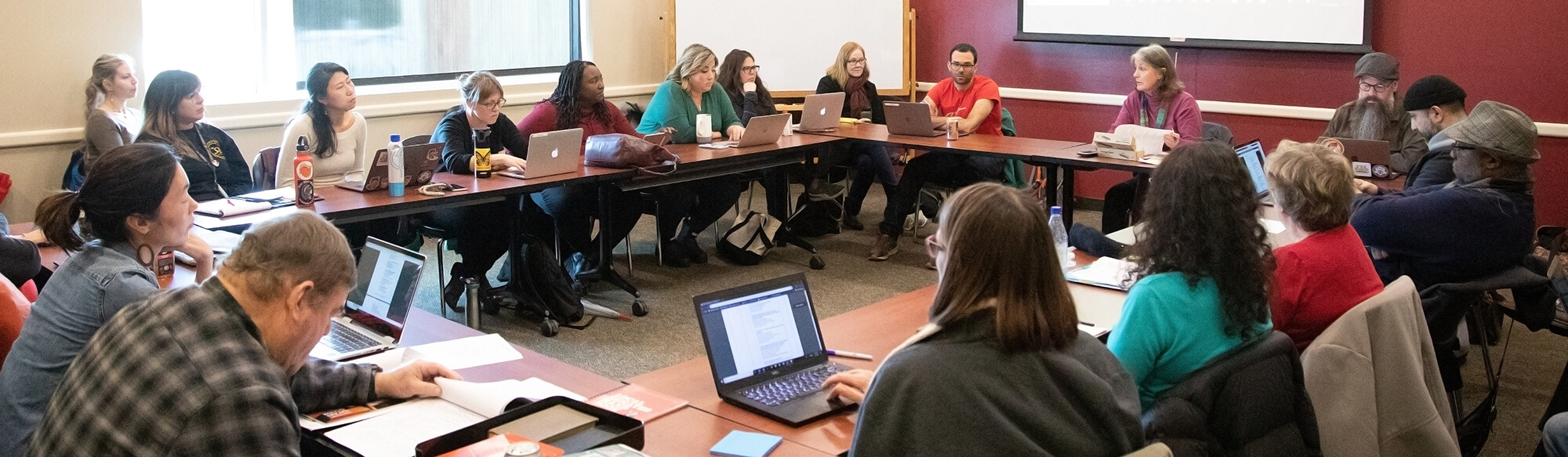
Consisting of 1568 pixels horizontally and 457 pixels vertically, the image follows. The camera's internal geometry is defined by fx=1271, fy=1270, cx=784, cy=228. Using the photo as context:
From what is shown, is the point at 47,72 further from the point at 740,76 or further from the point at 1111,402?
the point at 1111,402

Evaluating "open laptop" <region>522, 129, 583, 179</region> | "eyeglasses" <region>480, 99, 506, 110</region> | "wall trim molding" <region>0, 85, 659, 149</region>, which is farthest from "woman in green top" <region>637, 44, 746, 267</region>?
"wall trim molding" <region>0, 85, 659, 149</region>

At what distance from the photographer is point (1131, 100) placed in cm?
619

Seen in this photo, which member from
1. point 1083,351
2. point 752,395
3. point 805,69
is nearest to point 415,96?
point 805,69

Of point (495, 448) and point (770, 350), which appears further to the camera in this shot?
point (770, 350)

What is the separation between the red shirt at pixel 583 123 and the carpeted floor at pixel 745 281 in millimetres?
674

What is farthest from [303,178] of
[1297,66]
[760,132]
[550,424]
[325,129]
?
[1297,66]

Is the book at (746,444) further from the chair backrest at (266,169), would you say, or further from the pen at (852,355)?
the chair backrest at (266,169)

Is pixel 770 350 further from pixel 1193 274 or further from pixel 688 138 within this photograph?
pixel 688 138

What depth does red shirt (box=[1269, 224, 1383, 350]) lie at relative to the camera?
2688 millimetres

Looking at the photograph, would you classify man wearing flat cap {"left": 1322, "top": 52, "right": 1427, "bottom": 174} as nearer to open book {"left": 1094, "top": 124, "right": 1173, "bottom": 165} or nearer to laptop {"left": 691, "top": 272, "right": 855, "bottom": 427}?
open book {"left": 1094, "top": 124, "right": 1173, "bottom": 165}

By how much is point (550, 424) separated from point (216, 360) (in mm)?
532

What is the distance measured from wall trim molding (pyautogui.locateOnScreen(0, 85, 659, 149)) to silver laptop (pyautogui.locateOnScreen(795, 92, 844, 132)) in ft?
5.49

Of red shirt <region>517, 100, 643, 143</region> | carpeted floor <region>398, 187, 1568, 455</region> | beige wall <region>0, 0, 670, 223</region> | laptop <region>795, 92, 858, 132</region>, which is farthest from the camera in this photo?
laptop <region>795, 92, 858, 132</region>

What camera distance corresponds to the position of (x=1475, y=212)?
11.6 feet
